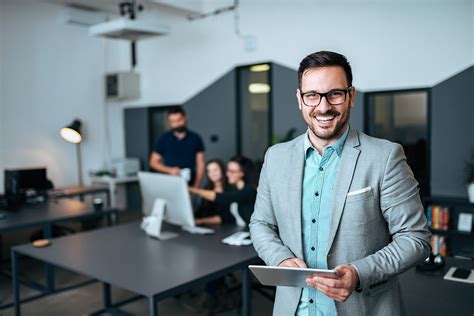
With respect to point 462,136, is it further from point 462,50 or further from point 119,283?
point 119,283

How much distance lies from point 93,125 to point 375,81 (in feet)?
14.7

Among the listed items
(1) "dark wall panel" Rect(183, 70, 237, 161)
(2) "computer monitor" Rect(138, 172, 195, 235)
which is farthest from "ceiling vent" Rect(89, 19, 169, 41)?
(2) "computer monitor" Rect(138, 172, 195, 235)

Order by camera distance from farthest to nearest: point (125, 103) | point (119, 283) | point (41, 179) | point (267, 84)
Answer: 1. point (125, 103)
2. point (267, 84)
3. point (41, 179)
4. point (119, 283)

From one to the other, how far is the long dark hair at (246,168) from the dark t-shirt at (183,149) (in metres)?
1.05

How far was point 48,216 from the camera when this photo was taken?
3.80 meters

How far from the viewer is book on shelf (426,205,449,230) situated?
431 cm

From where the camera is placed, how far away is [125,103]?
7465 millimetres

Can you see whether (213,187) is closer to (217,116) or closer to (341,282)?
(341,282)

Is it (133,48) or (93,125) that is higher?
(133,48)

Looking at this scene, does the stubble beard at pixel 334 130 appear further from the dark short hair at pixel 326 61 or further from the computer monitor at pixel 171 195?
the computer monitor at pixel 171 195

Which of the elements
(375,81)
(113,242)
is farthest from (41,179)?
(375,81)

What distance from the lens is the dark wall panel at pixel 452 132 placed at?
430cm

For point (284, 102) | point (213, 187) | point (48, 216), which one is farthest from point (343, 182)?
point (284, 102)

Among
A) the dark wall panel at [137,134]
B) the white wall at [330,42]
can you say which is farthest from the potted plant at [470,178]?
the dark wall panel at [137,134]
